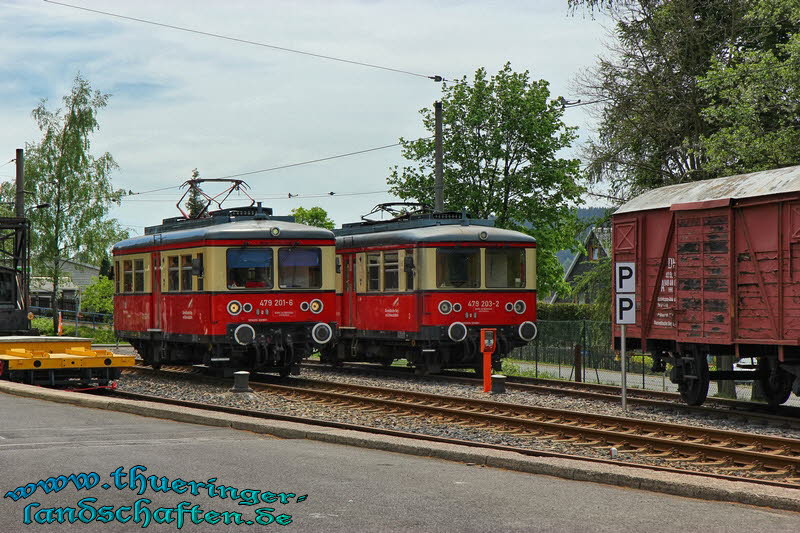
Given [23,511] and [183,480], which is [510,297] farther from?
[23,511]

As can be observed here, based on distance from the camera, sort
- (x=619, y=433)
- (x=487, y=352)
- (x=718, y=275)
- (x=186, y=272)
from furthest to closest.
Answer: (x=186, y=272) → (x=487, y=352) → (x=718, y=275) → (x=619, y=433)

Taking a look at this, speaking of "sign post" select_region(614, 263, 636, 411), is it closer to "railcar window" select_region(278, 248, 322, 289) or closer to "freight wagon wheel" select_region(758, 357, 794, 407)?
"freight wagon wheel" select_region(758, 357, 794, 407)

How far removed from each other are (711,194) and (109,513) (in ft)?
38.4

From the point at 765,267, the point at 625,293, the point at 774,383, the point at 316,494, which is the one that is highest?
the point at 765,267

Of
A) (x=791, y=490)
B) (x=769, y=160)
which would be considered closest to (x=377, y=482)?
(x=791, y=490)

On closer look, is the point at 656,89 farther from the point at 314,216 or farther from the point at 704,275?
the point at 314,216

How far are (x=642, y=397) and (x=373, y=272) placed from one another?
23.0 ft

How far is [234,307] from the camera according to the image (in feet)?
68.2

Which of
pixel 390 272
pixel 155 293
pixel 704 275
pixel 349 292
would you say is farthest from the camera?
pixel 349 292

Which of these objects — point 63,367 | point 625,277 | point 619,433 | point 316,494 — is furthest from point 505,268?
point 316,494

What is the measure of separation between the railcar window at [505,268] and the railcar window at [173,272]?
631 centimetres

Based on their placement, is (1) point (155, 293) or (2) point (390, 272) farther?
(2) point (390, 272)

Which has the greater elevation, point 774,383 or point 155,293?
point 155,293

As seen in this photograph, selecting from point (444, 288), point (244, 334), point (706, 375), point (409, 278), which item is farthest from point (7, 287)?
point (706, 375)
